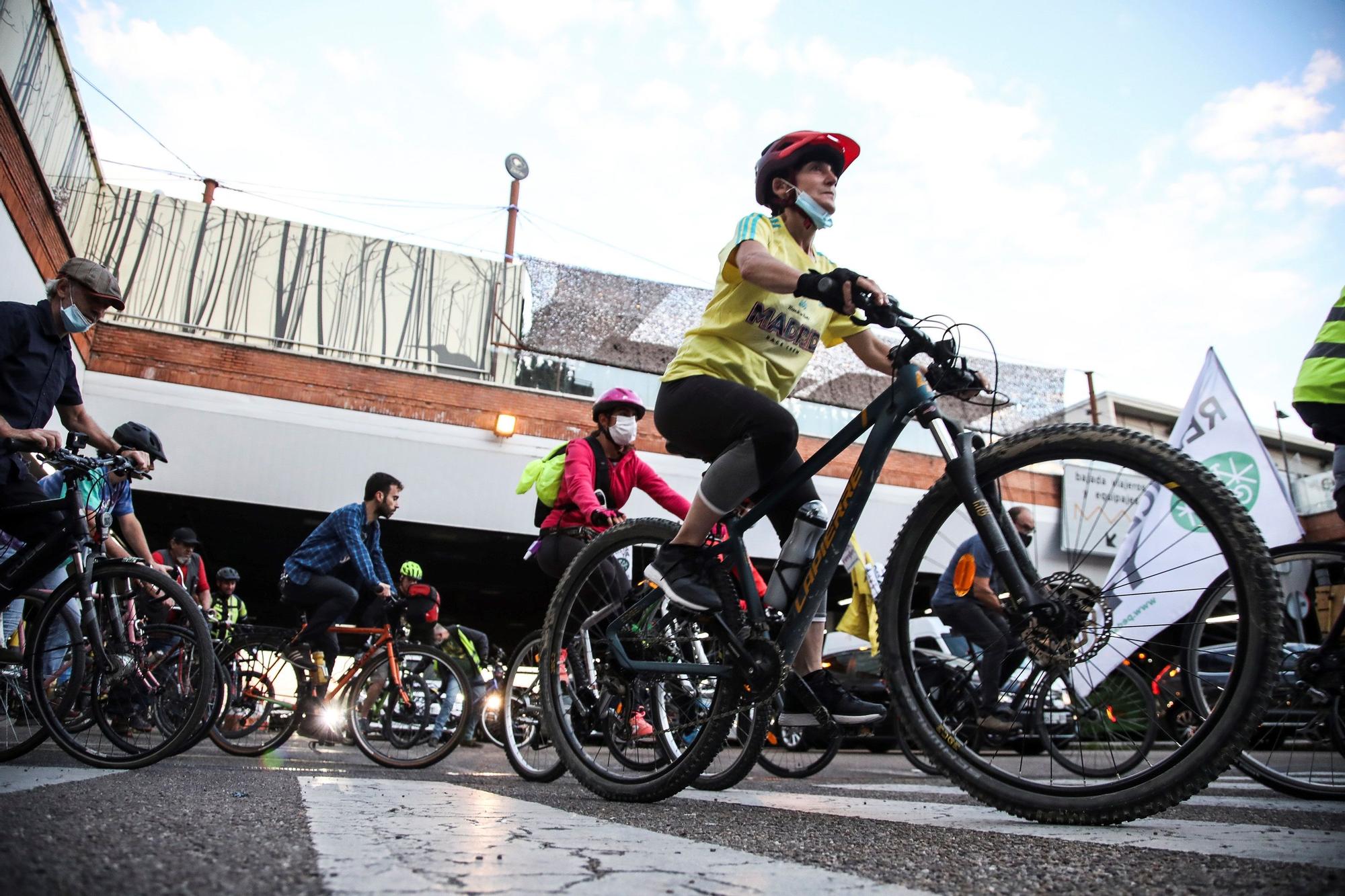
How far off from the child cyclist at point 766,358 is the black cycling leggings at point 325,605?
3822 mm

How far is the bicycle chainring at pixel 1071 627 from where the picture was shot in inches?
69.4

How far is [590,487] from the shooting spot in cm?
412

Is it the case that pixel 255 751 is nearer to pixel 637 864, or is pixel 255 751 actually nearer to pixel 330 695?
pixel 330 695

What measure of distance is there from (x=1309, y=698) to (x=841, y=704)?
5.68 ft

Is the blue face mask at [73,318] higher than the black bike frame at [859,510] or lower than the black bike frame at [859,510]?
higher

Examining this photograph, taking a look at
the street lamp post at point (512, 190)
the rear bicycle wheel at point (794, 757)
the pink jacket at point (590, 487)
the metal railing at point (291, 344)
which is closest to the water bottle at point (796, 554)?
the pink jacket at point (590, 487)

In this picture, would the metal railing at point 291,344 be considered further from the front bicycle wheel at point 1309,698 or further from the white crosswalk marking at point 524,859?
the white crosswalk marking at point 524,859

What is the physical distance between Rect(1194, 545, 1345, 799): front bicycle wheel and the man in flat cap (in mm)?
4256

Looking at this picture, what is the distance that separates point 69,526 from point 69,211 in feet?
30.3

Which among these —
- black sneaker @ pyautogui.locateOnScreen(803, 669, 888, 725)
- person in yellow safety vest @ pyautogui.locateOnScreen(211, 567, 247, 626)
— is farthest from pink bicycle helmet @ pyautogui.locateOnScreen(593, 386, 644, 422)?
person in yellow safety vest @ pyautogui.locateOnScreen(211, 567, 247, 626)

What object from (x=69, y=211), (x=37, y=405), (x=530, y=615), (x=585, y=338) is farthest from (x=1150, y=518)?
(x=530, y=615)

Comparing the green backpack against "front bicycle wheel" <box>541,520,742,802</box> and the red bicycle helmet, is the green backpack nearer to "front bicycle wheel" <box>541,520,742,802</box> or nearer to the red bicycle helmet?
"front bicycle wheel" <box>541,520,742,802</box>

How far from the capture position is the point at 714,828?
5.51ft

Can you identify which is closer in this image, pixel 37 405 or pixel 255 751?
pixel 37 405
